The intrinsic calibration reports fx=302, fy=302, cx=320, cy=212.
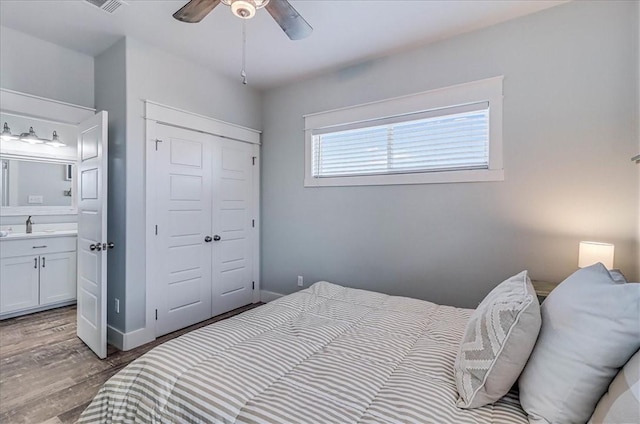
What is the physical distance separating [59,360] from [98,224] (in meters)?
1.16

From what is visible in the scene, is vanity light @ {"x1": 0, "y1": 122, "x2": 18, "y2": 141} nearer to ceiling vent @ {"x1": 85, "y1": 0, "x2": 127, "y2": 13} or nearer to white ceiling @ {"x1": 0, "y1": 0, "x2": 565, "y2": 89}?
white ceiling @ {"x1": 0, "y1": 0, "x2": 565, "y2": 89}

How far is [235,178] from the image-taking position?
3.72 meters

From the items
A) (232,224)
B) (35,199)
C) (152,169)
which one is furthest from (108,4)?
(35,199)

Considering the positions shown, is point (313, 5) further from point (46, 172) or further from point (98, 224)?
point (46, 172)

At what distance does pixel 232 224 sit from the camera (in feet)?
12.1

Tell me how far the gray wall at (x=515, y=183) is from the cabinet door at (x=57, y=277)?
124 inches

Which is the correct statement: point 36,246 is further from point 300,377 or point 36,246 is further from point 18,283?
point 300,377

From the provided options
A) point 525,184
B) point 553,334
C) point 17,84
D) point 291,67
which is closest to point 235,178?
point 291,67

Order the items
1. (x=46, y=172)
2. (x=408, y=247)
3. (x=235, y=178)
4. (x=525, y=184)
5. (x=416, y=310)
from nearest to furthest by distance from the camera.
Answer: (x=416, y=310) → (x=525, y=184) → (x=408, y=247) → (x=235, y=178) → (x=46, y=172)

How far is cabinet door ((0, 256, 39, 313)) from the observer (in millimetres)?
3320

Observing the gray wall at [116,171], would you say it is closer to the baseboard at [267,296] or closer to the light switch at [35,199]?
the baseboard at [267,296]

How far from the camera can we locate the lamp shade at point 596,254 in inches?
75.0

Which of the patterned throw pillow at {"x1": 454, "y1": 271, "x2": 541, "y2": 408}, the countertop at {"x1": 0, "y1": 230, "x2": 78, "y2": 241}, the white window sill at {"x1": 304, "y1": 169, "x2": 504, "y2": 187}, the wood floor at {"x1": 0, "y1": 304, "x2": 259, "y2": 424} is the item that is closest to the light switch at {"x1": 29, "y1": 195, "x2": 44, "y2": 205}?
the countertop at {"x1": 0, "y1": 230, "x2": 78, "y2": 241}

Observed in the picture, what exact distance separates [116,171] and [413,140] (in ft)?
9.35
